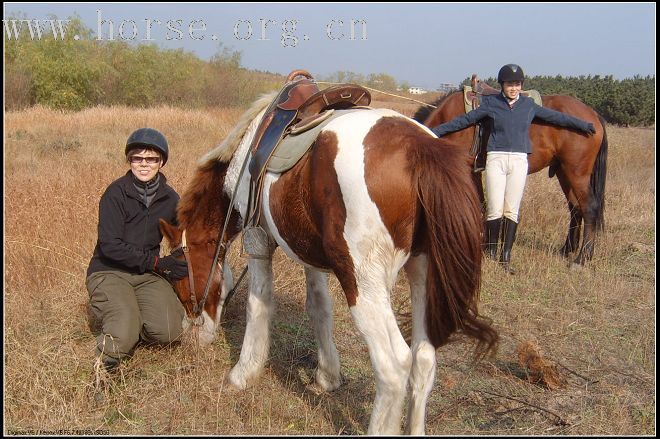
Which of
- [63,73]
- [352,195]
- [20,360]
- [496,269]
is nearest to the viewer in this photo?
[352,195]

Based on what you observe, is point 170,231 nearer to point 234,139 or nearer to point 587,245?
point 234,139

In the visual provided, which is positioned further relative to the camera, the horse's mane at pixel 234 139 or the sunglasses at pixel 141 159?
the sunglasses at pixel 141 159

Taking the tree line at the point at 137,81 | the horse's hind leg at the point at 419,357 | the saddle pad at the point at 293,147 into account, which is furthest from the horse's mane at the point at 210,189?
the tree line at the point at 137,81

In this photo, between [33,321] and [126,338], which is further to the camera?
[33,321]

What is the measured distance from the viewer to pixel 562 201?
8953mm

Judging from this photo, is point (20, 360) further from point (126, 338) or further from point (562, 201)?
point (562, 201)

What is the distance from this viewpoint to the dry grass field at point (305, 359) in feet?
10.6

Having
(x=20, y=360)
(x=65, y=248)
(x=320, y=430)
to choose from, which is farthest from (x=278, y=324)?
(x=65, y=248)

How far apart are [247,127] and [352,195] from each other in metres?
1.37

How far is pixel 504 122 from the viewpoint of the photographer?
249 inches

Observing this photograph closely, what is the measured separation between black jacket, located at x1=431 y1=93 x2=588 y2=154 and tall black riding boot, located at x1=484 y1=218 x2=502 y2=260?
0.81 meters

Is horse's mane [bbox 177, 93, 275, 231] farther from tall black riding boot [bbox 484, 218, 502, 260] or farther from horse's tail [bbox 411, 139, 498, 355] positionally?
tall black riding boot [bbox 484, 218, 502, 260]

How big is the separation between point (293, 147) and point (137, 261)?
1488mm

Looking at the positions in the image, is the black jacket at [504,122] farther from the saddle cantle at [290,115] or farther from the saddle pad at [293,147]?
the saddle pad at [293,147]
